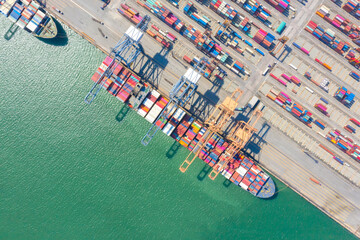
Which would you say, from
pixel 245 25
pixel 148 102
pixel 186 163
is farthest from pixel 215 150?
pixel 245 25

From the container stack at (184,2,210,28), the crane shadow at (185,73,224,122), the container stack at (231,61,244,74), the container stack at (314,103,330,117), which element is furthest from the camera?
the crane shadow at (185,73,224,122)

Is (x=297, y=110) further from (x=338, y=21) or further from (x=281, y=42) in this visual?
(x=338, y=21)

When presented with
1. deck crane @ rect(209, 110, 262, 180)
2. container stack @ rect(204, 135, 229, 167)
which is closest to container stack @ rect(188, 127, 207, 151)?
container stack @ rect(204, 135, 229, 167)

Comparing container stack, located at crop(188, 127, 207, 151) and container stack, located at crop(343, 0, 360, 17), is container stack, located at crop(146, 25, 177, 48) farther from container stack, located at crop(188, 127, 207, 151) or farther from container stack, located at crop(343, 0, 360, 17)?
container stack, located at crop(343, 0, 360, 17)

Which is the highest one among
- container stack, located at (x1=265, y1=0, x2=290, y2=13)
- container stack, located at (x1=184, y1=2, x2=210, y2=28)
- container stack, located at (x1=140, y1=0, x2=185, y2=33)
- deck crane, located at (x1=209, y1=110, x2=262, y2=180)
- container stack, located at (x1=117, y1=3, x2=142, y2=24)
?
container stack, located at (x1=265, y1=0, x2=290, y2=13)

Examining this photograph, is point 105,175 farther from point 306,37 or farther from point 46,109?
point 306,37

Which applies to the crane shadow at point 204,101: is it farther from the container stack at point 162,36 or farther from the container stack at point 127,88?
the container stack at point 162,36

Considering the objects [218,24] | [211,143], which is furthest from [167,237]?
[218,24]
